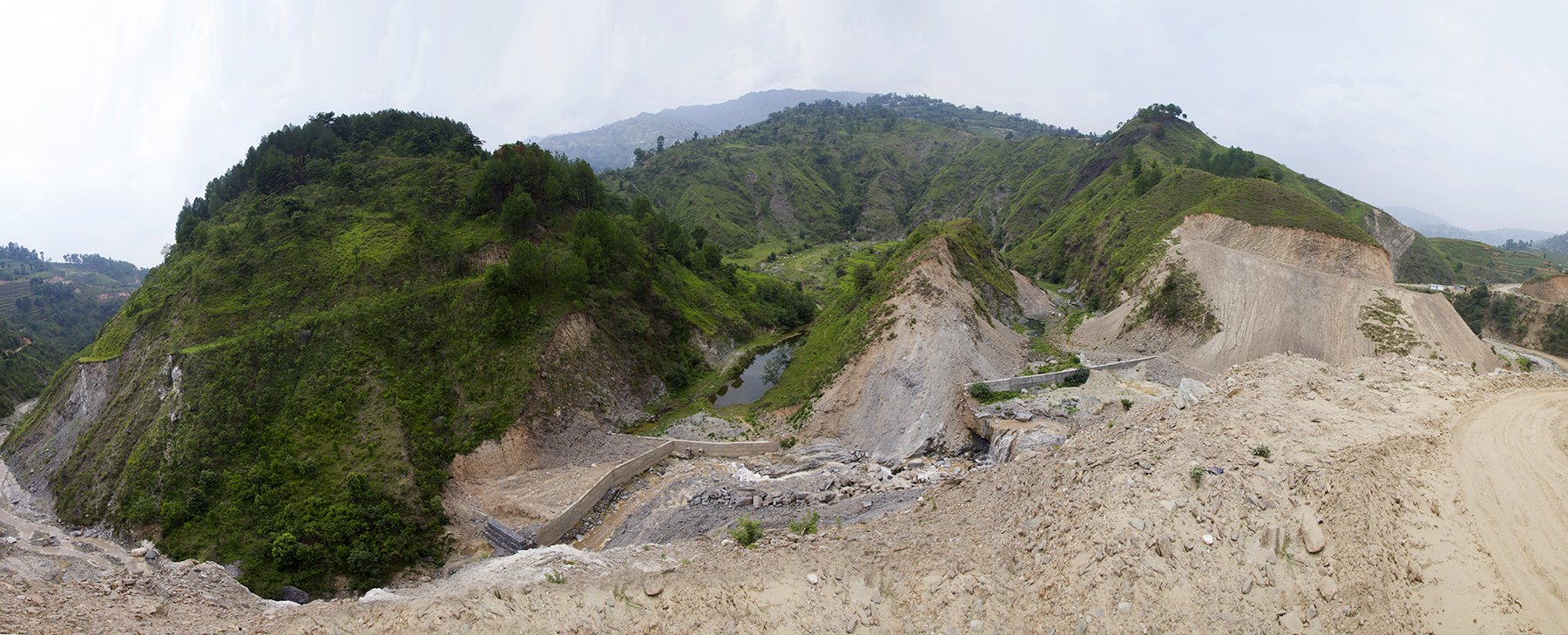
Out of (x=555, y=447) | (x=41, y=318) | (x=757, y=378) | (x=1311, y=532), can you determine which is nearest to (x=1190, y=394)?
(x=1311, y=532)

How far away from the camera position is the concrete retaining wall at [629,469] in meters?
31.3

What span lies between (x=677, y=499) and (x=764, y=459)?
6906 mm

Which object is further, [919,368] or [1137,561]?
[919,368]

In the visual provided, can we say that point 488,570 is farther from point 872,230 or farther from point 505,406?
point 872,230

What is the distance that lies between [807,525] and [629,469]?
657 inches

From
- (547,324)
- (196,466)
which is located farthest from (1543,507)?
(196,466)

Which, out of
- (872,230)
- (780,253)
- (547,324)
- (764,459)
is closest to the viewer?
(764,459)

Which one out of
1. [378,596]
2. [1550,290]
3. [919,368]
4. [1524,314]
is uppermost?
[1550,290]

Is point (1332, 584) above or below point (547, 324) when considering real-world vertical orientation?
below

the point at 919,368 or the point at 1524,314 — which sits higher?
the point at 919,368

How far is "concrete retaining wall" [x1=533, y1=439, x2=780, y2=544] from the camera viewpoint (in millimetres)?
31266

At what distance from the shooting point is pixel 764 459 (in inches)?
1496

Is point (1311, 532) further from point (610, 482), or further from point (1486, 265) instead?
point (1486, 265)

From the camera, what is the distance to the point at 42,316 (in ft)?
402
